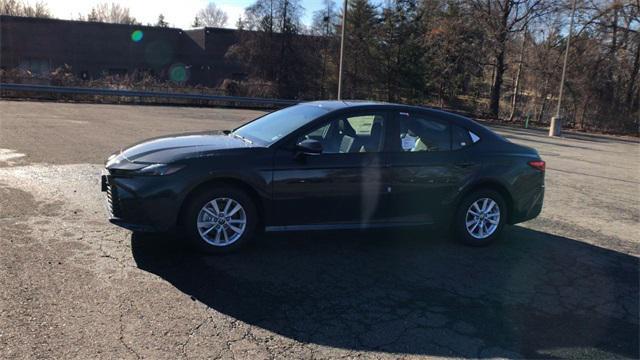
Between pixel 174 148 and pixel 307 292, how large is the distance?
6.74ft

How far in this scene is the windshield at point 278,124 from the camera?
5754mm

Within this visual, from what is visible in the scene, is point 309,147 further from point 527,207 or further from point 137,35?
point 137,35

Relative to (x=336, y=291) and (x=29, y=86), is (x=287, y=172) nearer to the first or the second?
(x=336, y=291)

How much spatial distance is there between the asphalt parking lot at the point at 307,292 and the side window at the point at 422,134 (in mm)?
1176

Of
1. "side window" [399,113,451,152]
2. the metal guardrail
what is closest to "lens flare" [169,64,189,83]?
the metal guardrail

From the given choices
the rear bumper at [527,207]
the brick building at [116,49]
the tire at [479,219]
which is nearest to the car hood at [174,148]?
the tire at [479,219]

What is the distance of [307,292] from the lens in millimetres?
4676

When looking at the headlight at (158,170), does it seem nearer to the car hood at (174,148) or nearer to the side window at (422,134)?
the car hood at (174,148)

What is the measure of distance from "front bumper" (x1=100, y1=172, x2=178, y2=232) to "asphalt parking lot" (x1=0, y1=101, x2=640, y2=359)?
355mm

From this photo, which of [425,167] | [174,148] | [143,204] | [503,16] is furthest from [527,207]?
[503,16]

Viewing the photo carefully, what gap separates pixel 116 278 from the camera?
182 inches

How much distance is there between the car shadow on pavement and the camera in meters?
4.02

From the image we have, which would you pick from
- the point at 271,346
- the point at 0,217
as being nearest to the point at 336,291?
the point at 271,346

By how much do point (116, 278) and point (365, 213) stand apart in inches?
103
